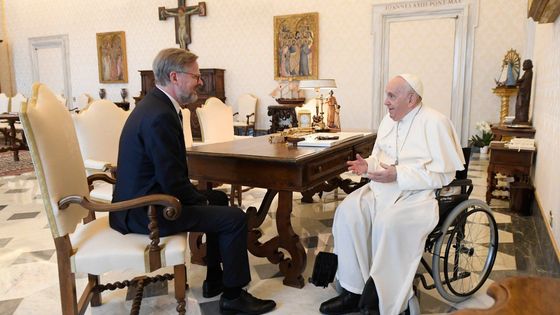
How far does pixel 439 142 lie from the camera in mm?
2299

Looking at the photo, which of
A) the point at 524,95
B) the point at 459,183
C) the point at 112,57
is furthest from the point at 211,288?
the point at 112,57

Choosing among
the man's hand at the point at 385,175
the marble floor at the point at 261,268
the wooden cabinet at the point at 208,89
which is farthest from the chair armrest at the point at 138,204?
the wooden cabinet at the point at 208,89

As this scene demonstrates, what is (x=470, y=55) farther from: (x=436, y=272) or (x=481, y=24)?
(x=436, y=272)

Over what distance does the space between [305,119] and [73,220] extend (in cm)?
226

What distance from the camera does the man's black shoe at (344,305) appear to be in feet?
7.56

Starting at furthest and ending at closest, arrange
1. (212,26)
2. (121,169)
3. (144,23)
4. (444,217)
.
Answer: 1. (144,23)
2. (212,26)
3. (444,217)
4. (121,169)

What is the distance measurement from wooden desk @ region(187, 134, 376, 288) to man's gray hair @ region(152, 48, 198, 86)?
2.01 feet

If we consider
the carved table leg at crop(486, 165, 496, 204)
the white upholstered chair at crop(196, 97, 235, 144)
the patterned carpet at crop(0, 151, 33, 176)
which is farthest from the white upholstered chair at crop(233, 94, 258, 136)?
the carved table leg at crop(486, 165, 496, 204)

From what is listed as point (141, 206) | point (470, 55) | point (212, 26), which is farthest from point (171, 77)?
point (212, 26)

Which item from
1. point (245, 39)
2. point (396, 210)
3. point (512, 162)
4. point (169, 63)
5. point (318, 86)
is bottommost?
point (512, 162)

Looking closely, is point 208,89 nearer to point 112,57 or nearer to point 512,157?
point 112,57

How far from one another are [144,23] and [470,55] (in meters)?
7.25

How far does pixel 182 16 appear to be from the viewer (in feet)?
31.9

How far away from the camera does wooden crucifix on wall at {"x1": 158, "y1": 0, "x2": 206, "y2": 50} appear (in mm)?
9562
